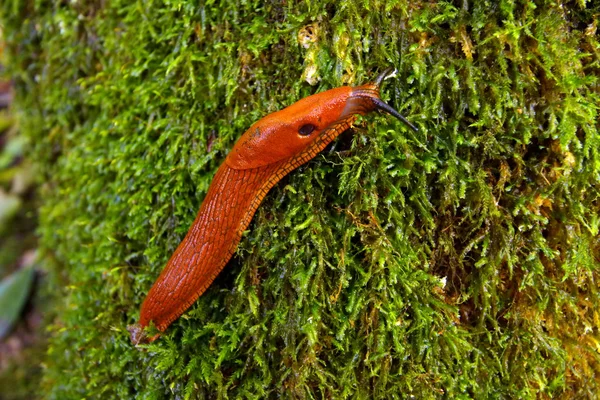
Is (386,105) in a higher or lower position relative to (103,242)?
higher

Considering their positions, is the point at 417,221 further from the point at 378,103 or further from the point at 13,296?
the point at 13,296

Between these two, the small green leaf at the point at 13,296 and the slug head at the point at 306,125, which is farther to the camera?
the small green leaf at the point at 13,296

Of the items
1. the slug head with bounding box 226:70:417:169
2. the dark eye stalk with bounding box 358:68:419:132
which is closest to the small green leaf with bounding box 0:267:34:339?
the slug head with bounding box 226:70:417:169

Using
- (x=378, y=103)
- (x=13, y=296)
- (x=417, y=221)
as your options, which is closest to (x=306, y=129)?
(x=378, y=103)

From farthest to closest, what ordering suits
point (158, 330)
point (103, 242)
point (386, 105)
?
1. point (103, 242)
2. point (158, 330)
3. point (386, 105)

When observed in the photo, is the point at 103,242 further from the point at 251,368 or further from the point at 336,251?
the point at 336,251

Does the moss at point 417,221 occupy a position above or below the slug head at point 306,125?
below

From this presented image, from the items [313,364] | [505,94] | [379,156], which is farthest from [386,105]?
→ [313,364]

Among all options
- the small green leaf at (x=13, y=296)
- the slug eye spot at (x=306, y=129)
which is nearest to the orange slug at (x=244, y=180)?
the slug eye spot at (x=306, y=129)

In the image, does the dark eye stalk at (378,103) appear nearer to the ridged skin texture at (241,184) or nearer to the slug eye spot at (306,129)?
the ridged skin texture at (241,184)
